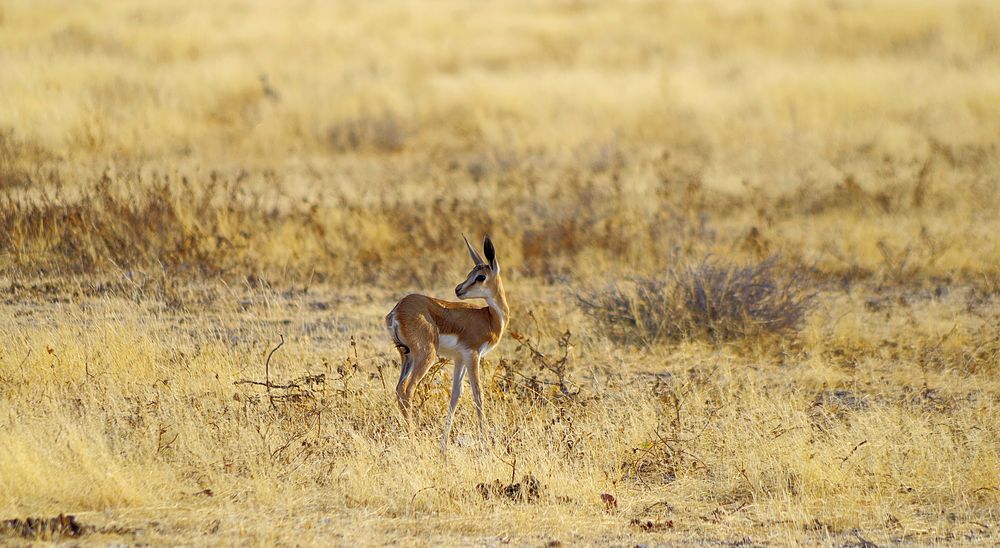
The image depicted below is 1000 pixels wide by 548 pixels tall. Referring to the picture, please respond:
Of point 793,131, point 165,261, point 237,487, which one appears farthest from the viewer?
point 793,131

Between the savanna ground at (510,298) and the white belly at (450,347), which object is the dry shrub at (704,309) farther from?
the white belly at (450,347)

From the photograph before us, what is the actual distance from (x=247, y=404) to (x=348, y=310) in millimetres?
3253

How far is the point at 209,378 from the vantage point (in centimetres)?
782

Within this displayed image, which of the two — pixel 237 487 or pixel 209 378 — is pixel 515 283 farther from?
pixel 237 487

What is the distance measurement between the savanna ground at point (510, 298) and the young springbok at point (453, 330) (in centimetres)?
30

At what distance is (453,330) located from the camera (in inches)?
277

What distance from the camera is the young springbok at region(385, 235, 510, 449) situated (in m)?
6.85

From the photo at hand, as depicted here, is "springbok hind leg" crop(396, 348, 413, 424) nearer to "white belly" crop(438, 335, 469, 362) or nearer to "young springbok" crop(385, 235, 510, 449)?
"young springbok" crop(385, 235, 510, 449)

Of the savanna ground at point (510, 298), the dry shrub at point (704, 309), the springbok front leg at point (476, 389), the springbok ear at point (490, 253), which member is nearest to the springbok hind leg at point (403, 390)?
the savanna ground at point (510, 298)

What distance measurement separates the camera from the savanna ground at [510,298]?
20.2 feet

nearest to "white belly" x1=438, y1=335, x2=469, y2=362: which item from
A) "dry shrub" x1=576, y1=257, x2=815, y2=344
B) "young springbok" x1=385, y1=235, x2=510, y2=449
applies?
"young springbok" x1=385, y1=235, x2=510, y2=449

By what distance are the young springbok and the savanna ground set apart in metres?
0.30

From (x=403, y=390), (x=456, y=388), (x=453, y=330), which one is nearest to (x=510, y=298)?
(x=456, y=388)

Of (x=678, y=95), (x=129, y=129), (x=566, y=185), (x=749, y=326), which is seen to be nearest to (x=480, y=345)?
(x=749, y=326)
